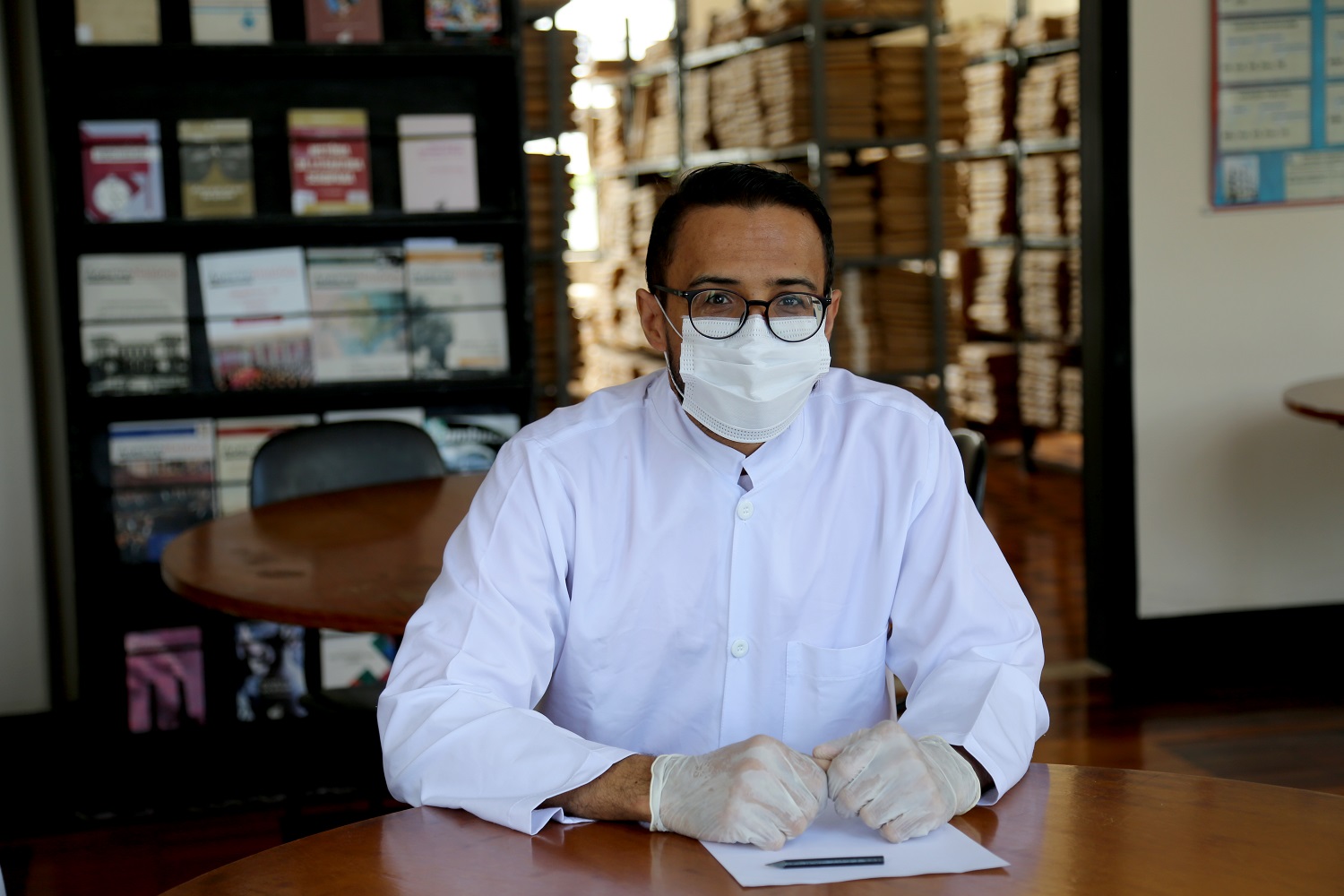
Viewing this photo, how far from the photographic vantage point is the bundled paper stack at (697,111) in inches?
288

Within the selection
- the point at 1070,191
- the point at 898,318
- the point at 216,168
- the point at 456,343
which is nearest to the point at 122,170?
the point at 216,168

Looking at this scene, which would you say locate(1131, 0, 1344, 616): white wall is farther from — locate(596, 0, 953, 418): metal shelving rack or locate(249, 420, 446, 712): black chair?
locate(249, 420, 446, 712): black chair

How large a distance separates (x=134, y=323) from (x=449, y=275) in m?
0.83

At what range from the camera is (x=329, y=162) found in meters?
3.69

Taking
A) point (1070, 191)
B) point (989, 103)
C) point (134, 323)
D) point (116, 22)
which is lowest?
point (134, 323)

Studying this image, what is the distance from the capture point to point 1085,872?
3.64 ft

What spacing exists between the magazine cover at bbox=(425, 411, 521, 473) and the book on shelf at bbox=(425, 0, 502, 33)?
104 cm

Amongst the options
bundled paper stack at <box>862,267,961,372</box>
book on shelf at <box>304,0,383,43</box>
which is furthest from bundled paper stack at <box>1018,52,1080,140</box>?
book on shelf at <box>304,0,383,43</box>

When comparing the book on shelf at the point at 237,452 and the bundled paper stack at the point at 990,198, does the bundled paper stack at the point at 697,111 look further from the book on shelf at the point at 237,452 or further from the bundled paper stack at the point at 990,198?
the book on shelf at the point at 237,452

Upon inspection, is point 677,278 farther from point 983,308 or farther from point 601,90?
point 601,90

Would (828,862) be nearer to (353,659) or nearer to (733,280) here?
(733,280)

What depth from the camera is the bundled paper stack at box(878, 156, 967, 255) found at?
6.29 metres

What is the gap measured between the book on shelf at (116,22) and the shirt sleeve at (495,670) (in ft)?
7.79

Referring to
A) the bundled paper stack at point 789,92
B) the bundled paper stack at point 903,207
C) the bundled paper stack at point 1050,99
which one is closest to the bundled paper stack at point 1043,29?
the bundled paper stack at point 1050,99
